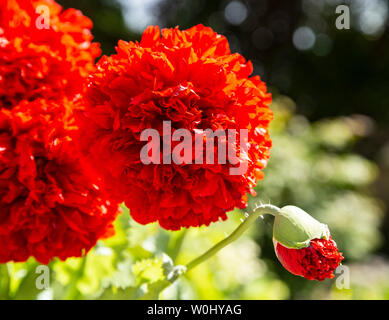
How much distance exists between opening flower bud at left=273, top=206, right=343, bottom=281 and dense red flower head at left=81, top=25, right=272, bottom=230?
0.07 m

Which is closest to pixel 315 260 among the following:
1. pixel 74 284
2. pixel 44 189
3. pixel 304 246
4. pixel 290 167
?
pixel 304 246

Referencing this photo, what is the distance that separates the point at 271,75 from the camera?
4.70 m

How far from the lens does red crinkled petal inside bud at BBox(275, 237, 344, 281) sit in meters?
0.52

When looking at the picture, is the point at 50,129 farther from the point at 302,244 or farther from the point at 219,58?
the point at 302,244

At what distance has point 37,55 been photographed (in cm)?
69

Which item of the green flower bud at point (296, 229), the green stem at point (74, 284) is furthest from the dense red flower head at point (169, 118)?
the green stem at point (74, 284)

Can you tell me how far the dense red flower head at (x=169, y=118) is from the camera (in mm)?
565

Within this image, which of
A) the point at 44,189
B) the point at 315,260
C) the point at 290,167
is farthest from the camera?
the point at 290,167

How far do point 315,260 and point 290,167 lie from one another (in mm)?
2071

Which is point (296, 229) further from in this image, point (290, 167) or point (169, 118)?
point (290, 167)

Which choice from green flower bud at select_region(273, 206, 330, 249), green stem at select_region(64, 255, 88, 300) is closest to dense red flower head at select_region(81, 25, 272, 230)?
green flower bud at select_region(273, 206, 330, 249)

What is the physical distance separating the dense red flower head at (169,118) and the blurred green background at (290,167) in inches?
5.2

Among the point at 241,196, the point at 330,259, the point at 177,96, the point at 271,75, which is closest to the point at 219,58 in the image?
the point at 177,96
